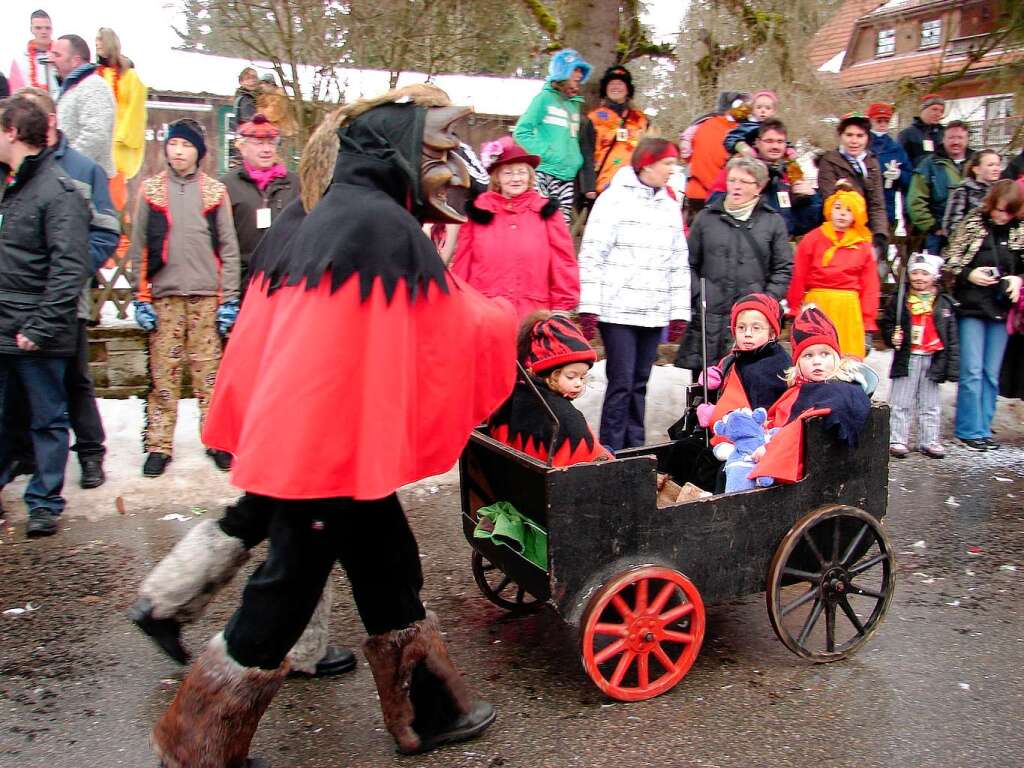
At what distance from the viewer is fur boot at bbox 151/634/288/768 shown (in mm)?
2777

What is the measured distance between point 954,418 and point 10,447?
7.03 metres

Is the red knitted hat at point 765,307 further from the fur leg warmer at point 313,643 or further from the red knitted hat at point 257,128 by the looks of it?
the red knitted hat at point 257,128

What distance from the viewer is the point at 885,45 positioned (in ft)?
105

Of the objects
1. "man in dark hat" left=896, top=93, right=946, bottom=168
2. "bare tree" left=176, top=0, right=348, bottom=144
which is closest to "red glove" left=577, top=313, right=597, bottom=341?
"bare tree" left=176, top=0, right=348, bottom=144

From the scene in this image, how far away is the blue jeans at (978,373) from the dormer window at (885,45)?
89.4 feet

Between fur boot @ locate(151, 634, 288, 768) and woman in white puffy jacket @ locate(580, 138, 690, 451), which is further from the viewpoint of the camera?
woman in white puffy jacket @ locate(580, 138, 690, 451)

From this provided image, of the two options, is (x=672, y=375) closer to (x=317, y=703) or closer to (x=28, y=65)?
(x=317, y=703)

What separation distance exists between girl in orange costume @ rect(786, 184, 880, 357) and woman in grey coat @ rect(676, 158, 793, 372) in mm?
610

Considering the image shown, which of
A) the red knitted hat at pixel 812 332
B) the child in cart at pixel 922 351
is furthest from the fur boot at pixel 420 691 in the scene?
the child in cart at pixel 922 351

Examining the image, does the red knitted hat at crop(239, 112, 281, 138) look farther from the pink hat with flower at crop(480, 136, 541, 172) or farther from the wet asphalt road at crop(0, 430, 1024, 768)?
the wet asphalt road at crop(0, 430, 1024, 768)

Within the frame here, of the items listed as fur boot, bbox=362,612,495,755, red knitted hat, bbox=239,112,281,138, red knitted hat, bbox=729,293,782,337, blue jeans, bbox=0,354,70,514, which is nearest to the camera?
fur boot, bbox=362,612,495,755

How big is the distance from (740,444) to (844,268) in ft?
10.7

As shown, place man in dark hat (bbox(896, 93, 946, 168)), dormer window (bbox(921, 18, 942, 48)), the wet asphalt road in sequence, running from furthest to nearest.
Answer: dormer window (bbox(921, 18, 942, 48)) → man in dark hat (bbox(896, 93, 946, 168)) → the wet asphalt road

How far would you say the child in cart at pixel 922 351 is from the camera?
717 centimetres
